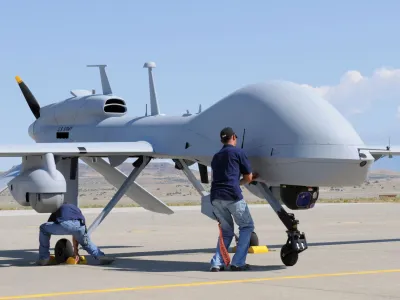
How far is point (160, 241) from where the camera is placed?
20078 mm

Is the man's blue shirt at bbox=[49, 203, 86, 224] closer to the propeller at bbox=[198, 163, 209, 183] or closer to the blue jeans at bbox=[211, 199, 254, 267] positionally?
the blue jeans at bbox=[211, 199, 254, 267]

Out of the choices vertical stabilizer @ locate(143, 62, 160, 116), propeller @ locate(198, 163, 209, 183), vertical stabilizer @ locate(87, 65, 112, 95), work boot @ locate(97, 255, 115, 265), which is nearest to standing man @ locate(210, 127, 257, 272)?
work boot @ locate(97, 255, 115, 265)

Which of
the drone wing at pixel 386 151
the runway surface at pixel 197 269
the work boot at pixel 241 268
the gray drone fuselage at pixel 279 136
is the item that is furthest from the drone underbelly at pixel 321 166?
the drone wing at pixel 386 151

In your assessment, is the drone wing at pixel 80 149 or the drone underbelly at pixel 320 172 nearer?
the drone underbelly at pixel 320 172

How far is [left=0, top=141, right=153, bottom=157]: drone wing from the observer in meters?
14.4

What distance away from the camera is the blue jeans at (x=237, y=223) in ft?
43.0

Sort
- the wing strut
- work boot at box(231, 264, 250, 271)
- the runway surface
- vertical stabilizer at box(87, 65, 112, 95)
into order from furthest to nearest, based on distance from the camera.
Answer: vertical stabilizer at box(87, 65, 112, 95) → the wing strut → work boot at box(231, 264, 250, 271) → the runway surface

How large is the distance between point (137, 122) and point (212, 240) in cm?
390

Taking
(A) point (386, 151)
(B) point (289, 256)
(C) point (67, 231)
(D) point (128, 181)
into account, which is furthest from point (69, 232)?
(A) point (386, 151)

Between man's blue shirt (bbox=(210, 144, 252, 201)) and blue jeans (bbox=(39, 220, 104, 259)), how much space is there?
2441mm

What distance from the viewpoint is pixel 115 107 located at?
1852cm

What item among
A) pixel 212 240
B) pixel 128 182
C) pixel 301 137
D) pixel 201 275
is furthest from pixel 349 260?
pixel 212 240

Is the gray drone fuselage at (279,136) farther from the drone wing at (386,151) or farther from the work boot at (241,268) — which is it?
the drone wing at (386,151)

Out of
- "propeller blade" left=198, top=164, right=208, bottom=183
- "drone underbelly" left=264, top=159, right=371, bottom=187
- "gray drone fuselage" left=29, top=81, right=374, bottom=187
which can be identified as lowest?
"propeller blade" left=198, top=164, right=208, bottom=183
